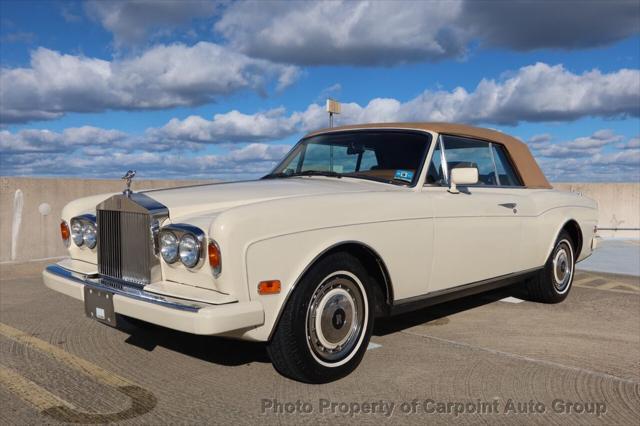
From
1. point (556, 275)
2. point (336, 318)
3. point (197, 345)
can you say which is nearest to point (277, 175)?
point (197, 345)

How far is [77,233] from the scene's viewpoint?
4039 mm

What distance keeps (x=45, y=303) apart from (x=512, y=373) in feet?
14.3

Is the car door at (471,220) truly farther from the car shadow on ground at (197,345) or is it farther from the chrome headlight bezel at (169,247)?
the chrome headlight bezel at (169,247)

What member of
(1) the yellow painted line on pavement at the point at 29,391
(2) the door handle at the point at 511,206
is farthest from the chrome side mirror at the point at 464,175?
(1) the yellow painted line on pavement at the point at 29,391

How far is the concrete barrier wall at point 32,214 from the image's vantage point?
8336 millimetres

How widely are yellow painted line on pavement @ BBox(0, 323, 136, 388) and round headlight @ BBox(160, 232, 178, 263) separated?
795 mm

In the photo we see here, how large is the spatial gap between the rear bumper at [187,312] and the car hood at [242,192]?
1.71 ft

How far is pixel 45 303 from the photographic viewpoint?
561 centimetres

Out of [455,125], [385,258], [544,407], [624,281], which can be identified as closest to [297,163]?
[455,125]

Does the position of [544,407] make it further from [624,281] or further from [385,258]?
[624,281]

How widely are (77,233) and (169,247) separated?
1.21 m

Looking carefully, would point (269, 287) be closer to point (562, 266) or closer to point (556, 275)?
point (556, 275)

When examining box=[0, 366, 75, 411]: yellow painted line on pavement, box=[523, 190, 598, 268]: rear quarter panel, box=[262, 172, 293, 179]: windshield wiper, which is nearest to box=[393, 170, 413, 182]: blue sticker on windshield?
box=[262, 172, 293, 179]: windshield wiper

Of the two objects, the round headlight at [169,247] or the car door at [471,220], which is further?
the car door at [471,220]
